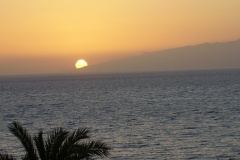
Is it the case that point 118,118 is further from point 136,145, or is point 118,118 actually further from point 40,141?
point 40,141

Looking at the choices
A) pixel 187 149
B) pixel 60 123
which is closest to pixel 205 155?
pixel 187 149

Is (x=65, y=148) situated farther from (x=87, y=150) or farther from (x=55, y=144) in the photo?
(x=87, y=150)

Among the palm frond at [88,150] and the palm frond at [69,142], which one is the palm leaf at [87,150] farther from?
the palm frond at [69,142]

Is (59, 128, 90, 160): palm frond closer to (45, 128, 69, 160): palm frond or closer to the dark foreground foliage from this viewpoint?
the dark foreground foliage

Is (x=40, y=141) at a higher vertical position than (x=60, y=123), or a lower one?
higher

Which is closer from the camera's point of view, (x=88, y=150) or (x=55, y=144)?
(x=88, y=150)

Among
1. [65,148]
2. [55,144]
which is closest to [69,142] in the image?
[65,148]

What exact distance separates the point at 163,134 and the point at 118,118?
Result: 21.3m

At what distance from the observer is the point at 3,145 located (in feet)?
154

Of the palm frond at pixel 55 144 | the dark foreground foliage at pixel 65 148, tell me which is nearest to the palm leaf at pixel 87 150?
the dark foreground foliage at pixel 65 148

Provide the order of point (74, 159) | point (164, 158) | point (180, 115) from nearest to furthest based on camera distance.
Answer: point (74, 159), point (164, 158), point (180, 115)

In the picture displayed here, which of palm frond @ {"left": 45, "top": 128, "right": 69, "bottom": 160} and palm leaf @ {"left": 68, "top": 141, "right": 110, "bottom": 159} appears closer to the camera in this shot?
palm leaf @ {"left": 68, "top": 141, "right": 110, "bottom": 159}

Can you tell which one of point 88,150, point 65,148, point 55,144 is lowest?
point 88,150

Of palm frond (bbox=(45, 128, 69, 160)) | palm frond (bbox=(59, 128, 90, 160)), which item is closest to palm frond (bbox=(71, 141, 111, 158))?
palm frond (bbox=(59, 128, 90, 160))
